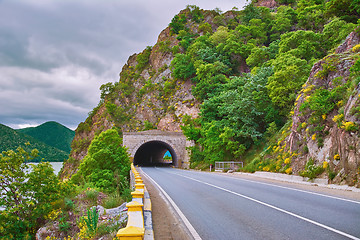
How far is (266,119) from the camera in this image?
993 inches

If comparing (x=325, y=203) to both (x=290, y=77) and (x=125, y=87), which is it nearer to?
(x=290, y=77)

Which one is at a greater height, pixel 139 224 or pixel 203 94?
pixel 203 94

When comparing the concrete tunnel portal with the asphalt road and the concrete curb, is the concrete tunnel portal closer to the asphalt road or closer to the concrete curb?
the asphalt road

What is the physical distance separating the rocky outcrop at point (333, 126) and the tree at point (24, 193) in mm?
12997

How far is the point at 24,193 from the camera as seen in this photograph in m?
11.1

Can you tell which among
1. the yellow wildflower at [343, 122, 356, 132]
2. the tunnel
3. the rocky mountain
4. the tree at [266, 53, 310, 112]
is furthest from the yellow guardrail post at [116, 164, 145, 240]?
the tunnel

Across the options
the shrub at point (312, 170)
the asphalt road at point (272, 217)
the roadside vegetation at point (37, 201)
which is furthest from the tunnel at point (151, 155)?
the asphalt road at point (272, 217)

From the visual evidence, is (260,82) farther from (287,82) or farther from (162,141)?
(162,141)

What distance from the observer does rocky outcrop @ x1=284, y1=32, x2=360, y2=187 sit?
11289 mm

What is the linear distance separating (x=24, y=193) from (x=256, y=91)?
70.2 ft

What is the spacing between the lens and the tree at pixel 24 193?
10352 millimetres

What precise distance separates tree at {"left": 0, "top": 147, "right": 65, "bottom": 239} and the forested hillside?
12991 mm

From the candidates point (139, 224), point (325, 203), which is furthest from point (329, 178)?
point (139, 224)

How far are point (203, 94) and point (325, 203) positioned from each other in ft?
110
